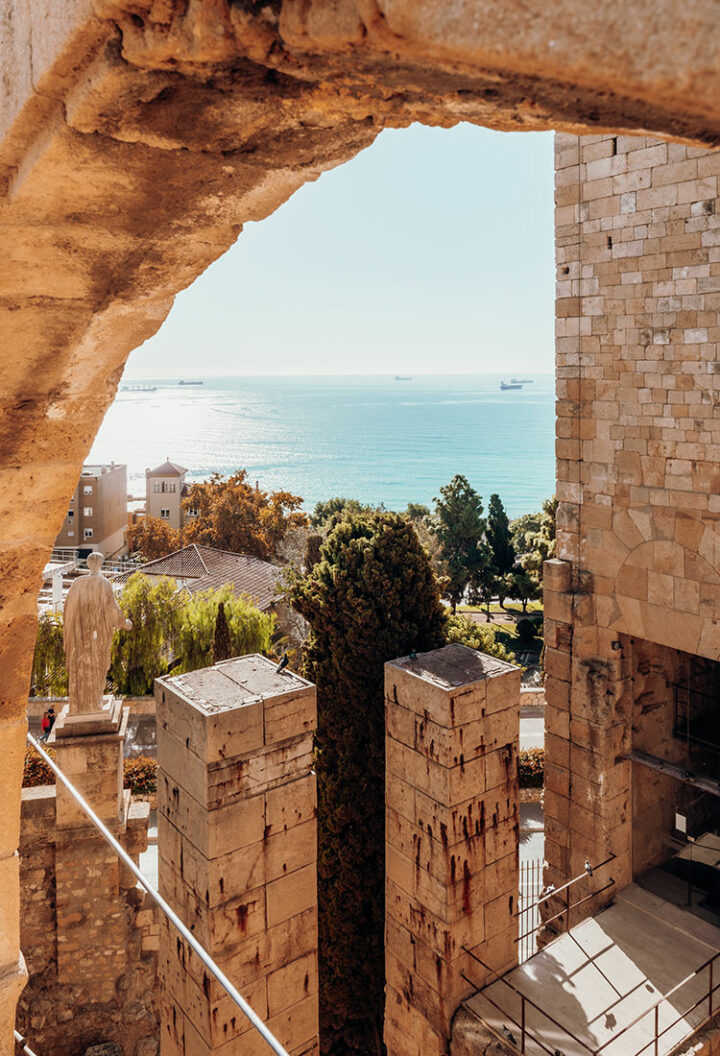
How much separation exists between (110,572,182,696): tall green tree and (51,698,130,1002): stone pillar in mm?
11936

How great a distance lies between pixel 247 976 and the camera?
506 centimetres

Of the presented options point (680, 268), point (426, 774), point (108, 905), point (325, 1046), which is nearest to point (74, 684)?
point (108, 905)

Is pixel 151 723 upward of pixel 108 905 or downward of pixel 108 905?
downward

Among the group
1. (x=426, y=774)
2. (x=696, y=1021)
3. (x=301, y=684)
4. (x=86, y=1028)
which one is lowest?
(x=86, y=1028)

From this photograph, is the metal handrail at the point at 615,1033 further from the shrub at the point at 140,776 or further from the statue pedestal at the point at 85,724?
the shrub at the point at 140,776

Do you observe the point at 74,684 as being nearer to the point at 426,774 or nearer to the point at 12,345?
the point at 426,774

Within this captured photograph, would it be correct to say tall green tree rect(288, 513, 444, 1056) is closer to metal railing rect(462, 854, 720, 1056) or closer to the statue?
the statue

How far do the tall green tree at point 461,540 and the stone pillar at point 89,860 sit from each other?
2537 cm

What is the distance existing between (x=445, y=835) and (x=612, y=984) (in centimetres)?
214

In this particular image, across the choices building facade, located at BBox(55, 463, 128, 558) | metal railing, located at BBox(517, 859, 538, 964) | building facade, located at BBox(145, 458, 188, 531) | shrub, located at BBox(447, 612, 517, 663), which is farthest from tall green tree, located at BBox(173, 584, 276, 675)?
building facade, located at BBox(145, 458, 188, 531)

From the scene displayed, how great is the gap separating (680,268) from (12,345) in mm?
6271

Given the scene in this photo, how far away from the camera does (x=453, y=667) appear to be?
6.08m

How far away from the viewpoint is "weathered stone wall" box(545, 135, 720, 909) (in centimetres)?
670

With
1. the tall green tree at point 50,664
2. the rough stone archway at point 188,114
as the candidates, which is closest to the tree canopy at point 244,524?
the tall green tree at point 50,664
